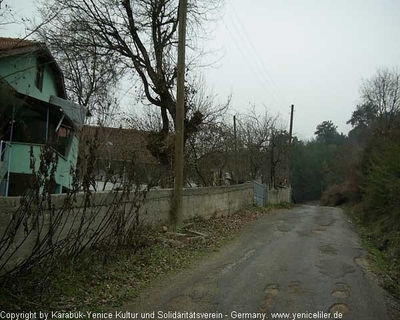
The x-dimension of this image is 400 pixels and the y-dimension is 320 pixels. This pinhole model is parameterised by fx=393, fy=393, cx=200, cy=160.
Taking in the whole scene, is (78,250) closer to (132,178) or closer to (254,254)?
(132,178)

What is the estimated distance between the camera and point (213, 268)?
816 cm

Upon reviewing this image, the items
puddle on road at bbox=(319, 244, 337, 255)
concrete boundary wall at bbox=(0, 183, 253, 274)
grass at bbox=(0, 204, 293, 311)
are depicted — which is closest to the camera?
grass at bbox=(0, 204, 293, 311)

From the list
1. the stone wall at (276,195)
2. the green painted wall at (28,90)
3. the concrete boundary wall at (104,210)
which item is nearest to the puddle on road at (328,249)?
the concrete boundary wall at (104,210)

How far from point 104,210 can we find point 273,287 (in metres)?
3.81

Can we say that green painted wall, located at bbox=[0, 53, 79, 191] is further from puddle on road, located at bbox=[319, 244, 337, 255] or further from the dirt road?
puddle on road, located at bbox=[319, 244, 337, 255]

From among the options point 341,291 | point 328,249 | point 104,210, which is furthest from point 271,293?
point 328,249

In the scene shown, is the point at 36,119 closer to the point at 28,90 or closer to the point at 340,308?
the point at 28,90

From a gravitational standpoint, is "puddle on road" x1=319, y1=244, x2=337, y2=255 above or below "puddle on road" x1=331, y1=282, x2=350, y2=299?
above

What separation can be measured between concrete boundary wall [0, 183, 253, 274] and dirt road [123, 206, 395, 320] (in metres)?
1.88

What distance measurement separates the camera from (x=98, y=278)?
6586mm

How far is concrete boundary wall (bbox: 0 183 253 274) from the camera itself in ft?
19.1

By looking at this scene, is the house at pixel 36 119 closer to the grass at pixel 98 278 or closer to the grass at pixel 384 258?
the grass at pixel 98 278

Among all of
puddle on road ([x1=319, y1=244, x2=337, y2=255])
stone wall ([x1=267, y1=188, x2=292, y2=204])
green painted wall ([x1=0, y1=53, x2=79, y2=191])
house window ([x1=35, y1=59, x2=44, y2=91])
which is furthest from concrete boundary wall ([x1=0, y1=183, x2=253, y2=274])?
house window ([x1=35, y1=59, x2=44, y2=91])

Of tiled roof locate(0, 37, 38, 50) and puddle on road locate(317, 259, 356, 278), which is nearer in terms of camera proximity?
tiled roof locate(0, 37, 38, 50)
